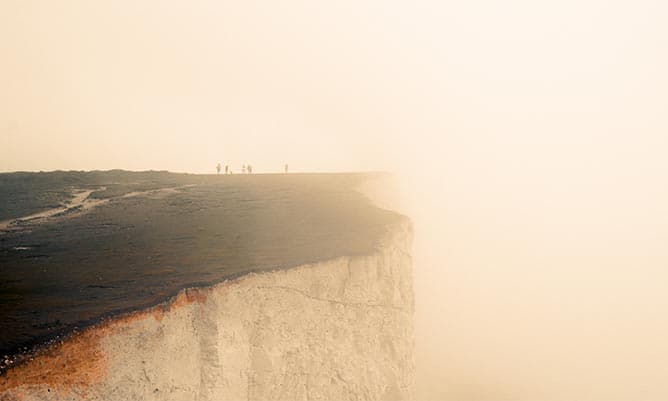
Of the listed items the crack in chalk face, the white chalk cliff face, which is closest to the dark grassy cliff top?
the white chalk cliff face

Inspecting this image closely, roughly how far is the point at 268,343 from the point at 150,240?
6381 millimetres

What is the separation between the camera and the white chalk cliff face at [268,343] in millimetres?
10383

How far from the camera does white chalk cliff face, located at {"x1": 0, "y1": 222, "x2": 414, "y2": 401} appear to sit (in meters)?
10.4

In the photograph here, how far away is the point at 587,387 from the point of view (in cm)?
3397

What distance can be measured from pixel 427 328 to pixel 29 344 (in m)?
31.0

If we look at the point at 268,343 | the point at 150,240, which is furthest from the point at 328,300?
the point at 150,240

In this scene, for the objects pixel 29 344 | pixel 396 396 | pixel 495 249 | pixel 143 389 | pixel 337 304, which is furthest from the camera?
pixel 495 249

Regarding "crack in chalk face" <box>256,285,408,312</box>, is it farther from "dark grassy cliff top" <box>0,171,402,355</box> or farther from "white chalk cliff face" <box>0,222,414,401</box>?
"dark grassy cliff top" <box>0,171,402,355</box>

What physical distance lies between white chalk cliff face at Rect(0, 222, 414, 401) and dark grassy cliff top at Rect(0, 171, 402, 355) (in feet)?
1.69

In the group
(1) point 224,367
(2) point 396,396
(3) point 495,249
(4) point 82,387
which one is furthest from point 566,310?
(4) point 82,387

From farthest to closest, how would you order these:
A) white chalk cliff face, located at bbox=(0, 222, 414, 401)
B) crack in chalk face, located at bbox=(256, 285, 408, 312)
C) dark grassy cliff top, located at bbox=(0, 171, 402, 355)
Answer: crack in chalk face, located at bbox=(256, 285, 408, 312), dark grassy cliff top, located at bbox=(0, 171, 402, 355), white chalk cliff face, located at bbox=(0, 222, 414, 401)

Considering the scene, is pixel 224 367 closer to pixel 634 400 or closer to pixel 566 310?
pixel 634 400

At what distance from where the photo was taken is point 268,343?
47.0 feet

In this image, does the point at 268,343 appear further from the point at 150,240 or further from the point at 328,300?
the point at 150,240
